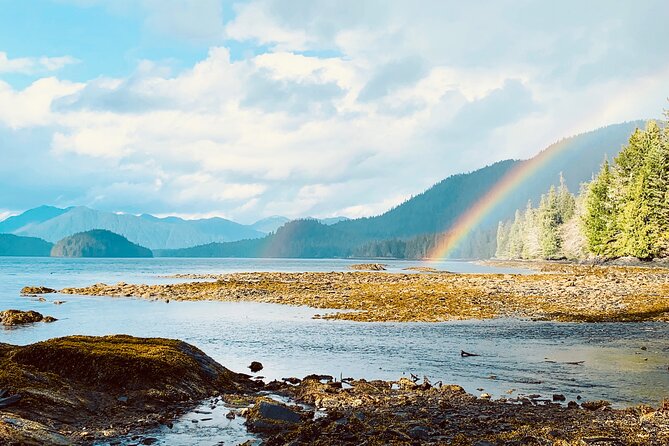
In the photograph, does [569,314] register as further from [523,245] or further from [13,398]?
[523,245]

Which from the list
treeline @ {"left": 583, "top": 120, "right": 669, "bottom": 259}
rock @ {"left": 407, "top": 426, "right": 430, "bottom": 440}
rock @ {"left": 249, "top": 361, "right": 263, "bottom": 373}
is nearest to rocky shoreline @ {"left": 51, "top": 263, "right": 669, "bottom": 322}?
rock @ {"left": 249, "top": 361, "right": 263, "bottom": 373}

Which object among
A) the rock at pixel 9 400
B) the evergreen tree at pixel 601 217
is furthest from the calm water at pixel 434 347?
the evergreen tree at pixel 601 217

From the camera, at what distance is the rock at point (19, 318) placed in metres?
33.1

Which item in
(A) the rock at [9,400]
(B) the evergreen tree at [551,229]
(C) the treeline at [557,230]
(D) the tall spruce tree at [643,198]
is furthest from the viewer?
(B) the evergreen tree at [551,229]

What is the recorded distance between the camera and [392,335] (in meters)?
27.6

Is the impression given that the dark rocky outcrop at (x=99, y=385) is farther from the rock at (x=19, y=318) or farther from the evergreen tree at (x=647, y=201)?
the evergreen tree at (x=647, y=201)

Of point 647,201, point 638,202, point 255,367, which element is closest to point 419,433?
point 255,367

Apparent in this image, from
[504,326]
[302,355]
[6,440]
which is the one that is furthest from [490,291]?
[6,440]

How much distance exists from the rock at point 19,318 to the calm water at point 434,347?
4.23 feet

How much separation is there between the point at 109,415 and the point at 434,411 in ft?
24.6

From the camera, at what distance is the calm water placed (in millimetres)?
17188

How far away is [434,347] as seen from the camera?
2386 cm

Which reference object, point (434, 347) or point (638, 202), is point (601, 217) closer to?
point (638, 202)

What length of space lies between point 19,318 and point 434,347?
1034 inches
